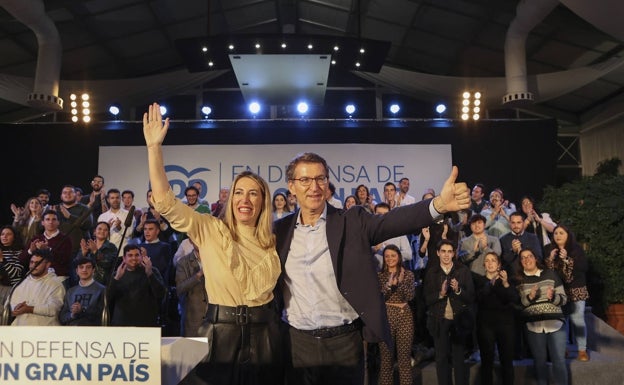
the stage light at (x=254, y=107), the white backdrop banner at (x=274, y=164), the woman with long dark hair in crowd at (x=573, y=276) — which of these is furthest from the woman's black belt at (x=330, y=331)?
the stage light at (x=254, y=107)

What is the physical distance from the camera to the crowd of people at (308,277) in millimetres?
2201

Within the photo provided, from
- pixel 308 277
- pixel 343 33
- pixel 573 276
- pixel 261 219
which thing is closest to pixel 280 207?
pixel 573 276

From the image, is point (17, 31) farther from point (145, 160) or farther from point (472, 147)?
point (472, 147)

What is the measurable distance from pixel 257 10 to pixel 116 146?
4.04 m

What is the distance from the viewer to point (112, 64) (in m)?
11.5

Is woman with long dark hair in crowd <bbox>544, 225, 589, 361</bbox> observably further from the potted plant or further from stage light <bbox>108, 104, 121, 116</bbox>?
stage light <bbox>108, 104, 121, 116</bbox>

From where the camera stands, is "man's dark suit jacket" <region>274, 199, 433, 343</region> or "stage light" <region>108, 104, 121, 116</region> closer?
"man's dark suit jacket" <region>274, 199, 433, 343</region>

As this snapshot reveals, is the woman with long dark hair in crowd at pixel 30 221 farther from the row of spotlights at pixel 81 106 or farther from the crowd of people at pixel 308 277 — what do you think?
the row of spotlights at pixel 81 106

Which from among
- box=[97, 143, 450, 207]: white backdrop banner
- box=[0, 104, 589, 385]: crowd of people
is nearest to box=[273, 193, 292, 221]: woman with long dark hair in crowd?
box=[0, 104, 589, 385]: crowd of people

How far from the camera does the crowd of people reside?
2.20 m

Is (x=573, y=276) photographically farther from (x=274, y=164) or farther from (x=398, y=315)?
(x=274, y=164)

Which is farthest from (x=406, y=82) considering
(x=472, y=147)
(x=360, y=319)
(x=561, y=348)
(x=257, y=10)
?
(x=360, y=319)

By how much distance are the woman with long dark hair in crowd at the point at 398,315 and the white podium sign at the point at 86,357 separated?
3317 mm

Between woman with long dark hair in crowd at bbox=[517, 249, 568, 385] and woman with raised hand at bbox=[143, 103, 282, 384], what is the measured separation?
142 inches
